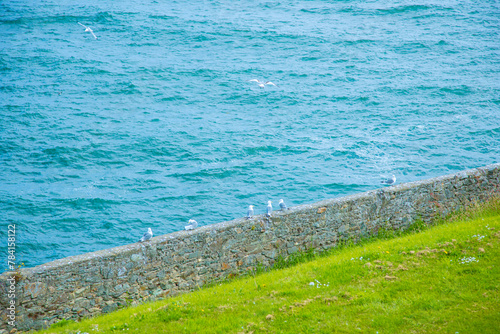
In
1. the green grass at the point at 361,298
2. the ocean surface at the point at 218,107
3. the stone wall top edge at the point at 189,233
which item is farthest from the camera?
the ocean surface at the point at 218,107

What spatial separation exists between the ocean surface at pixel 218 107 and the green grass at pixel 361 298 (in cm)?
1532

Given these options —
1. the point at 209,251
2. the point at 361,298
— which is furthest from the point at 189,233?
the point at 361,298

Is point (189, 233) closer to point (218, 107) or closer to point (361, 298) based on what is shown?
point (361, 298)

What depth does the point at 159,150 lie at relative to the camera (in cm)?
3516

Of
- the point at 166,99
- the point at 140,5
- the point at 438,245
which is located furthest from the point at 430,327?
the point at 140,5

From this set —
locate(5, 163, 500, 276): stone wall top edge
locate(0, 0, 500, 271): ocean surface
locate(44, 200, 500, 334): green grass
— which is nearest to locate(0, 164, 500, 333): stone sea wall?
locate(5, 163, 500, 276): stone wall top edge

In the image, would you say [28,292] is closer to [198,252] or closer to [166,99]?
[198,252]

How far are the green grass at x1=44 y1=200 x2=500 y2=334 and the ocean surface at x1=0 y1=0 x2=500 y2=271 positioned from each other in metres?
15.3

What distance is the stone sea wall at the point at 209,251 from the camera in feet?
31.9

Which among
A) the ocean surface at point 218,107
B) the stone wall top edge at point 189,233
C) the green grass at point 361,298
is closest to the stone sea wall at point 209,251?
the stone wall top edge at point 189,233

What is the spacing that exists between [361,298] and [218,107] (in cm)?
3533

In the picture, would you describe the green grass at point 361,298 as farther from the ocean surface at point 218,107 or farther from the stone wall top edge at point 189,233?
the ocean surface at point 218,107

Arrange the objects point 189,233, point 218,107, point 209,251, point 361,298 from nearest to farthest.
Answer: point 361,298
point 189,233
point 209,251
point 218,107

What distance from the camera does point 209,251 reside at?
1136 cm
